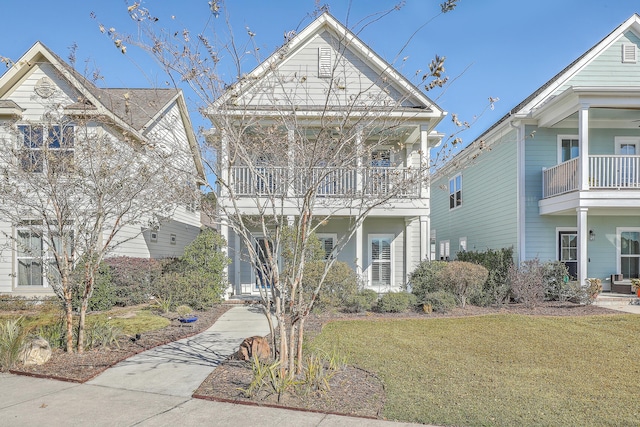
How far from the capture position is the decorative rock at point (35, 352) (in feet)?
19.4

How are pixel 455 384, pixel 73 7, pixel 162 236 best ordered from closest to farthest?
1. pixel 455 384
2. pixel 73 7
3. pixel 162 236

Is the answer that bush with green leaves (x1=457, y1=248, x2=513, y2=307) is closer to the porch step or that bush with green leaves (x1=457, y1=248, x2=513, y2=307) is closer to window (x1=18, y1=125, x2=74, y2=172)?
the porch step

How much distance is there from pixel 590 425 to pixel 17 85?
15.5 metres

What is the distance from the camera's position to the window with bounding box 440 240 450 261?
22.3m

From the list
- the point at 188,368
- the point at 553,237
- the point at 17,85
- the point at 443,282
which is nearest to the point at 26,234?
the point at 17,85

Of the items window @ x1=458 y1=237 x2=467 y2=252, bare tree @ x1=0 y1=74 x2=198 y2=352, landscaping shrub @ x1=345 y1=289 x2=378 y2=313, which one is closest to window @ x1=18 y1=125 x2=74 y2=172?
bare tree @ x1=0 y1=74 x2=198 y2=352

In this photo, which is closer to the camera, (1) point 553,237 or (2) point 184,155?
(2) point 184,155

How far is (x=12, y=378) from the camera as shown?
5473mm

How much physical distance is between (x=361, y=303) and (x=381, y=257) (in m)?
4.31

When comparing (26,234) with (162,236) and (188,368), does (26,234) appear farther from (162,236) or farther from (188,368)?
(188,368)

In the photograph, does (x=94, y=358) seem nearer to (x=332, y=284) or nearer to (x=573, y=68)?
(x=332, y=284)

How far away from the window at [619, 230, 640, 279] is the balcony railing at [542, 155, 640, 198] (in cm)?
278

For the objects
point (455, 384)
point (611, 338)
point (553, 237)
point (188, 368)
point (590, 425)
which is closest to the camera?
point (590, 425)

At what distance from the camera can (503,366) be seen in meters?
6.04
